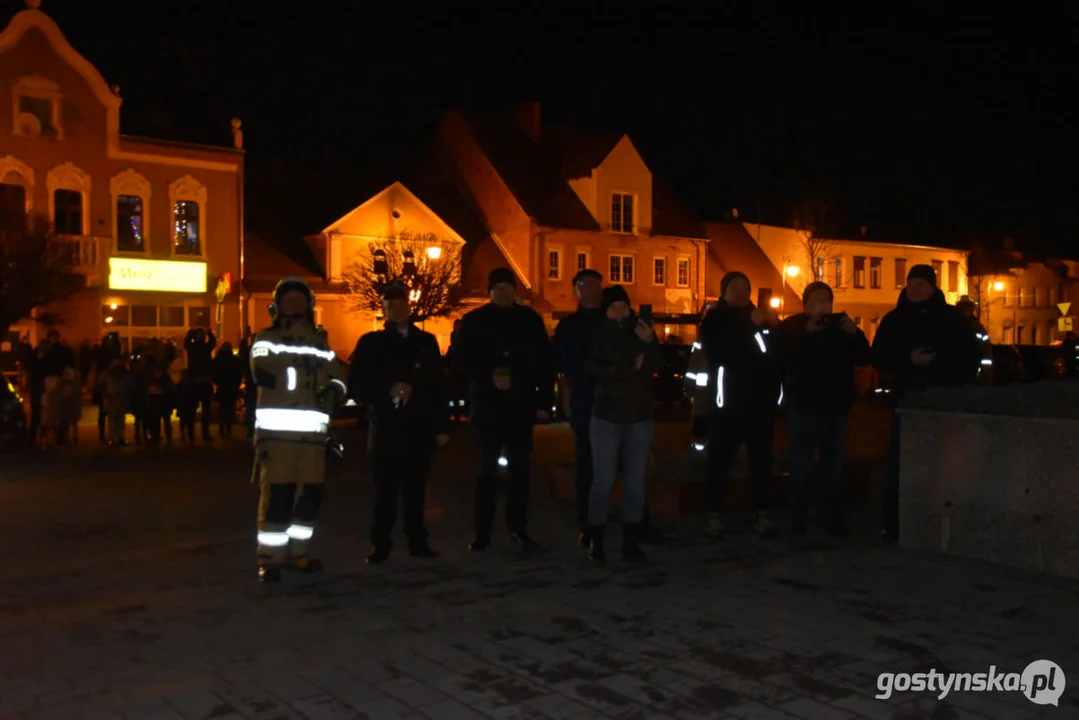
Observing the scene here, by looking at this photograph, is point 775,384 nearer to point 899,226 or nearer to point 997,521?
point 997,521

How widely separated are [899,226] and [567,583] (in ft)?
187

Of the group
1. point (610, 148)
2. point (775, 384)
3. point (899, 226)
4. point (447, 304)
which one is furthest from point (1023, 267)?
point (775, 384)

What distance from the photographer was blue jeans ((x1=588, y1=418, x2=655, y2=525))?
760 cm

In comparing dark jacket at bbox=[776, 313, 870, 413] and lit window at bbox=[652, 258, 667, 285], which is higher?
lit window at bbox=[652, 258, 667, 285]

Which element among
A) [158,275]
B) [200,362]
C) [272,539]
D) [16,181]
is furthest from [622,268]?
[272,539]

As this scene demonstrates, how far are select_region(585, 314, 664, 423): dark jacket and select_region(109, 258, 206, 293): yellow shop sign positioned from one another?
92.6 feet

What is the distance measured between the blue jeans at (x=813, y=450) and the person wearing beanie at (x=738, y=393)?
197 millimetres

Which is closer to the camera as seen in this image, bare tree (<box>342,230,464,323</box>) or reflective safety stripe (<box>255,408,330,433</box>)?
reflective safety stripe (<box>255,408,330,433</box>)

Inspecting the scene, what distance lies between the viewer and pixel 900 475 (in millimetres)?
7703

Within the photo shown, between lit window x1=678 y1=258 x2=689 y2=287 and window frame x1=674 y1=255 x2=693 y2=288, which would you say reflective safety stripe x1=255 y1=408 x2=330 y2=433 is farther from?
lit window x1=678 y1=258 x2=689 y2=287

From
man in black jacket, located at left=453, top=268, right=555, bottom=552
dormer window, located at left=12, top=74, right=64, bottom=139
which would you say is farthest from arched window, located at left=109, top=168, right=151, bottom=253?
man in black jacket, located at left=453, top=268, right=555, bottom=552

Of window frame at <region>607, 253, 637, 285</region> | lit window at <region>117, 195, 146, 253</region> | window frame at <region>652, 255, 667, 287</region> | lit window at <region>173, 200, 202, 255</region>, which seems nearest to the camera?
lit window at <region>117, 195, 146, 253</region>

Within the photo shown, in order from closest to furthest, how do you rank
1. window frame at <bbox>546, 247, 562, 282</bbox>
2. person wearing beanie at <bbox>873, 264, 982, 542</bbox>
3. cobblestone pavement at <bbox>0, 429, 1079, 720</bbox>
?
cobblestone pavement at <bbox>0, 429, 1079, 720</bbox> < person wearing beanie at <bbox>873, 264, 982, 542</bbox> < window frame at <bbox>546, 247, 562, 282</bbox>

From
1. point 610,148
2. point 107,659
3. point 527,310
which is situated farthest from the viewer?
point 610,148
